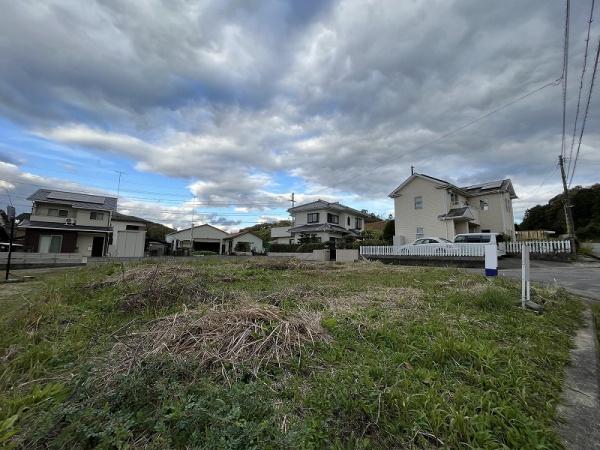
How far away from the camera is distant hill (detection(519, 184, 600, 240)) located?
2905 centimetres

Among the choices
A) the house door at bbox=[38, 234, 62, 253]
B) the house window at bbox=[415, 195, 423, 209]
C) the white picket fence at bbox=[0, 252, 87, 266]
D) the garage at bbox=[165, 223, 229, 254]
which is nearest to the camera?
the white picket fence at bbox=[0, 252, 87, 266]

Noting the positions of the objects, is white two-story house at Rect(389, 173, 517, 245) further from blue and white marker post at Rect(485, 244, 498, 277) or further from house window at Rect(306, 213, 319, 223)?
blue and white marker post at Rect(485, 244, 498, 277)

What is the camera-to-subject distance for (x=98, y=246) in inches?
998

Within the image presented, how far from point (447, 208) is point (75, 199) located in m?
32.2

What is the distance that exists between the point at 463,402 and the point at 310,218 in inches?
1160

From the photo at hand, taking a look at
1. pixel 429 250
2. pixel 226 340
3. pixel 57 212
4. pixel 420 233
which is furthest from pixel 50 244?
pixel 420 233

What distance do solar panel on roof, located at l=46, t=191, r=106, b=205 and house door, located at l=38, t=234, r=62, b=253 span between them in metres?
3.84

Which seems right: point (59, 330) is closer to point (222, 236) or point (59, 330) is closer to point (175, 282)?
point (175, 282)

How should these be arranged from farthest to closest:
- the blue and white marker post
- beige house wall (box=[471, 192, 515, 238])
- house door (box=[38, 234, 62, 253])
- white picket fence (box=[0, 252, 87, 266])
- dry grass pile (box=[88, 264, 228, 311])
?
beige house wall (box=[471, 192, 515, 238]), house door (box=[38, 234, 62, 253]), white picket fence (box=[0, 252, 87, 266]), the blue and white marker post, dry grass pile (box=[88, 264, 228, 311])

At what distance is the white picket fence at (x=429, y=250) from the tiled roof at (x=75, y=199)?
80.3 ft

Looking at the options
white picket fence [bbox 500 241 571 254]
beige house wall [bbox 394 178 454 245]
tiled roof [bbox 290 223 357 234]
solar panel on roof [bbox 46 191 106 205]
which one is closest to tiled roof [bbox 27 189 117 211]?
solar panel on roof [bbox 46 191 106 205]

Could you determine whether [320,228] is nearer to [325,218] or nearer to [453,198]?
[325,218]

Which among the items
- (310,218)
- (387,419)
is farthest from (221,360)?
(310,218)

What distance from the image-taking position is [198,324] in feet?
8.94
